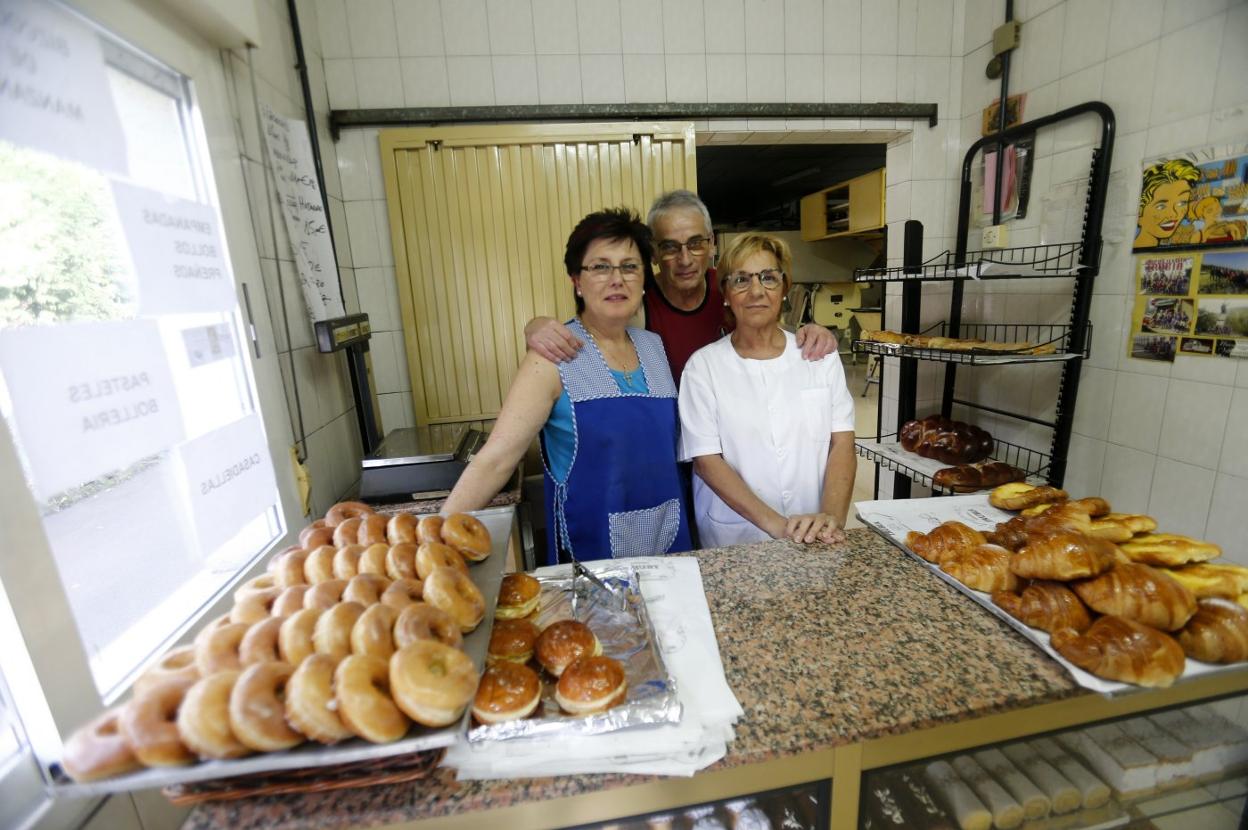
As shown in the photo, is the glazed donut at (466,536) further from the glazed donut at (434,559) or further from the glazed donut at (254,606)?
the glazed donut at (254,606)

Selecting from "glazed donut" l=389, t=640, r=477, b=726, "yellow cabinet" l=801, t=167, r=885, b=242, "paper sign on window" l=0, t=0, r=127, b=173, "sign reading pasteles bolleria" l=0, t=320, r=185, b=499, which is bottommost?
"glazed donut" l=389, t=640, r=477, b=726

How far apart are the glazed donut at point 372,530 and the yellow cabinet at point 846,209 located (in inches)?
167

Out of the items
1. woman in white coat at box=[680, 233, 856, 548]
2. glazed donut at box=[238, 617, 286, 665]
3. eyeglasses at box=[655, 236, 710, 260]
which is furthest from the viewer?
eyeglasses at box=[655, 236, 710, 260]

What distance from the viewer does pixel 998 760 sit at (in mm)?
1083

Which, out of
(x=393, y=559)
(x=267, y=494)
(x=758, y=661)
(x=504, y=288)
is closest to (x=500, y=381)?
(x=504, y=288)

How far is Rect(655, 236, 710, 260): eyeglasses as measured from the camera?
6.09ft

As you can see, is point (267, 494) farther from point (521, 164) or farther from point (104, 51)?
point (521, 164)

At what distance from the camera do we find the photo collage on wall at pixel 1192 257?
5.28 feet

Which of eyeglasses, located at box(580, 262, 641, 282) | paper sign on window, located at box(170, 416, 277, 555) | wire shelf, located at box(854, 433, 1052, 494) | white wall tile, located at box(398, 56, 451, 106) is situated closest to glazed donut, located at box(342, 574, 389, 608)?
paper sign on window, located at box(170, 416, 277, 555)

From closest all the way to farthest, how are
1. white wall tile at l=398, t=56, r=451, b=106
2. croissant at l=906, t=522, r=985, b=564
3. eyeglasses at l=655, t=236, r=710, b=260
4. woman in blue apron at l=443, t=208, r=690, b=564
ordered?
croissant at l=906, t=522, r=985, b=564 → woman in blue apron at l=443, t=208, r=690, b=564 → eyeglasses at l=655, t=236, r=710, b=260 → white wall tile at l=398, t=56, r=451, b=106

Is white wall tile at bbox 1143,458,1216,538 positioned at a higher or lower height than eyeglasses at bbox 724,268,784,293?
lower

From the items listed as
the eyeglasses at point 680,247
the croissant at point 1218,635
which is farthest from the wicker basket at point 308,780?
the eyeglasses at point 680,247

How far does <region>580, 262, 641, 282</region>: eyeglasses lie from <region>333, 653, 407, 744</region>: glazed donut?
1.10 m

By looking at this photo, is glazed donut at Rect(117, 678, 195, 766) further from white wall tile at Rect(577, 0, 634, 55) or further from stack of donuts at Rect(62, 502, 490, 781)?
white wall tile at Rect(577, 0, 634, 55)
